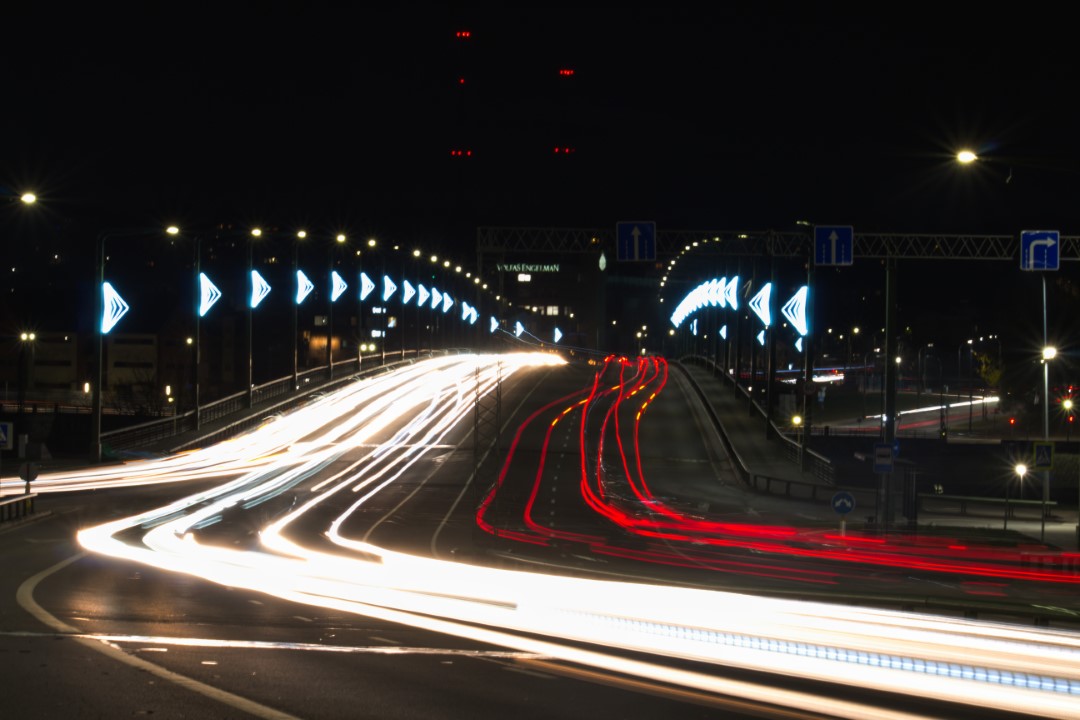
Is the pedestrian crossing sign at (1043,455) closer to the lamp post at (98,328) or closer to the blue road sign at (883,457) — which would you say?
the blue road sign at (883,457)

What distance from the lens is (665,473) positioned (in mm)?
50250

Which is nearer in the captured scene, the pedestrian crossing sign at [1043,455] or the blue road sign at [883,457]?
the pedestrian crossing sign at [1043,455]

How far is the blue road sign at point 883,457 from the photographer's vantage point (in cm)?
3238

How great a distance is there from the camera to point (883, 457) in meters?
32.4

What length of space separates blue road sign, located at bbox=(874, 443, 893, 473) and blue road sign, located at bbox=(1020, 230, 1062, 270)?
10.7m

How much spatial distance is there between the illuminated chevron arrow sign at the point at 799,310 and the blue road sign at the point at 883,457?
11907 mm

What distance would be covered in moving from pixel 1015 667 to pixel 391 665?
622 cm

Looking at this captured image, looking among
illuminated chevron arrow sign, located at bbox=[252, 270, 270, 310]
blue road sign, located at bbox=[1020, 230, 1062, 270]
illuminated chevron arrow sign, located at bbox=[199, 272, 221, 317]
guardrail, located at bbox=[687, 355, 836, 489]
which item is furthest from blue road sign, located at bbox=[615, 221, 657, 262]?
illuminated chevron arrow sign, located at bbox=[252, 270, 270, 310]

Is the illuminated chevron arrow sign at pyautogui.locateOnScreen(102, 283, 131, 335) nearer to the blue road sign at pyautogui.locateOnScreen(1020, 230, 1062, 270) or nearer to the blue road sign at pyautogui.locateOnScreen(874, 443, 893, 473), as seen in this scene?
the blue road sign at pyautogui.locateOnScreen(874, 443, 893, 473)

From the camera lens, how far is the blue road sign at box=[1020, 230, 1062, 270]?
128 feet

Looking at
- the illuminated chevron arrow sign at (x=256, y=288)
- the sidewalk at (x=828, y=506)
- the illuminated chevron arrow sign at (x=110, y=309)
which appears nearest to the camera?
the sidewalk at (x=828, y=506)

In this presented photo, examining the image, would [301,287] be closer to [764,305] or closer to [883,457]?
[764,305]

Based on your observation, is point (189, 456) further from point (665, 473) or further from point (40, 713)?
point (40, 713)

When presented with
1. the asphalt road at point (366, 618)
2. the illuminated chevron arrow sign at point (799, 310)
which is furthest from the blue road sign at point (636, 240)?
the asphalt road at point (366, 618)
